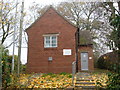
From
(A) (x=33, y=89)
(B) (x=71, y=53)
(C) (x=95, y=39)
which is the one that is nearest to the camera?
(A) (x=33, y=89)

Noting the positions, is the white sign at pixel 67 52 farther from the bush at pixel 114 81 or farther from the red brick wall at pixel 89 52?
the bush at pixel 114 81

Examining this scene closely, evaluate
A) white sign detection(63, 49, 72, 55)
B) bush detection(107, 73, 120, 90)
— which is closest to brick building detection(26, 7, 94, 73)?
white sign detection(63, 49, 72, 55)

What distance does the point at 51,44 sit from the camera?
13883 millimetres

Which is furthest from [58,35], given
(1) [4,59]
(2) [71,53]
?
(1) [4,59]

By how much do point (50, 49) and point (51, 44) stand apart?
1.61 feet

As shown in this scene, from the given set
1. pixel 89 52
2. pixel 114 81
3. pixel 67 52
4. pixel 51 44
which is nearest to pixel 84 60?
pixel 89 52

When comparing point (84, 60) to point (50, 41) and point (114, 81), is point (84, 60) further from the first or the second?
point (114, 81)

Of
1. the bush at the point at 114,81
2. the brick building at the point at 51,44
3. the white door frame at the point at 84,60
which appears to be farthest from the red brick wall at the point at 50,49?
the bush at the point at 114,81

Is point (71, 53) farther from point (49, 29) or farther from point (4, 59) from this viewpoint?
point (4, 59)

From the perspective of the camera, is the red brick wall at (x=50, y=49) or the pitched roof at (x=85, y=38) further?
the pitched roof at (x=85, y=38)

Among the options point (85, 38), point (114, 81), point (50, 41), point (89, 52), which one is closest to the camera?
point (114, 81)

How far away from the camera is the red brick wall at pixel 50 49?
1333cm

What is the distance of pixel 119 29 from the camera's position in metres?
5.63

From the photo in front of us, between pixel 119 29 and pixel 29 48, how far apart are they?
951cm
